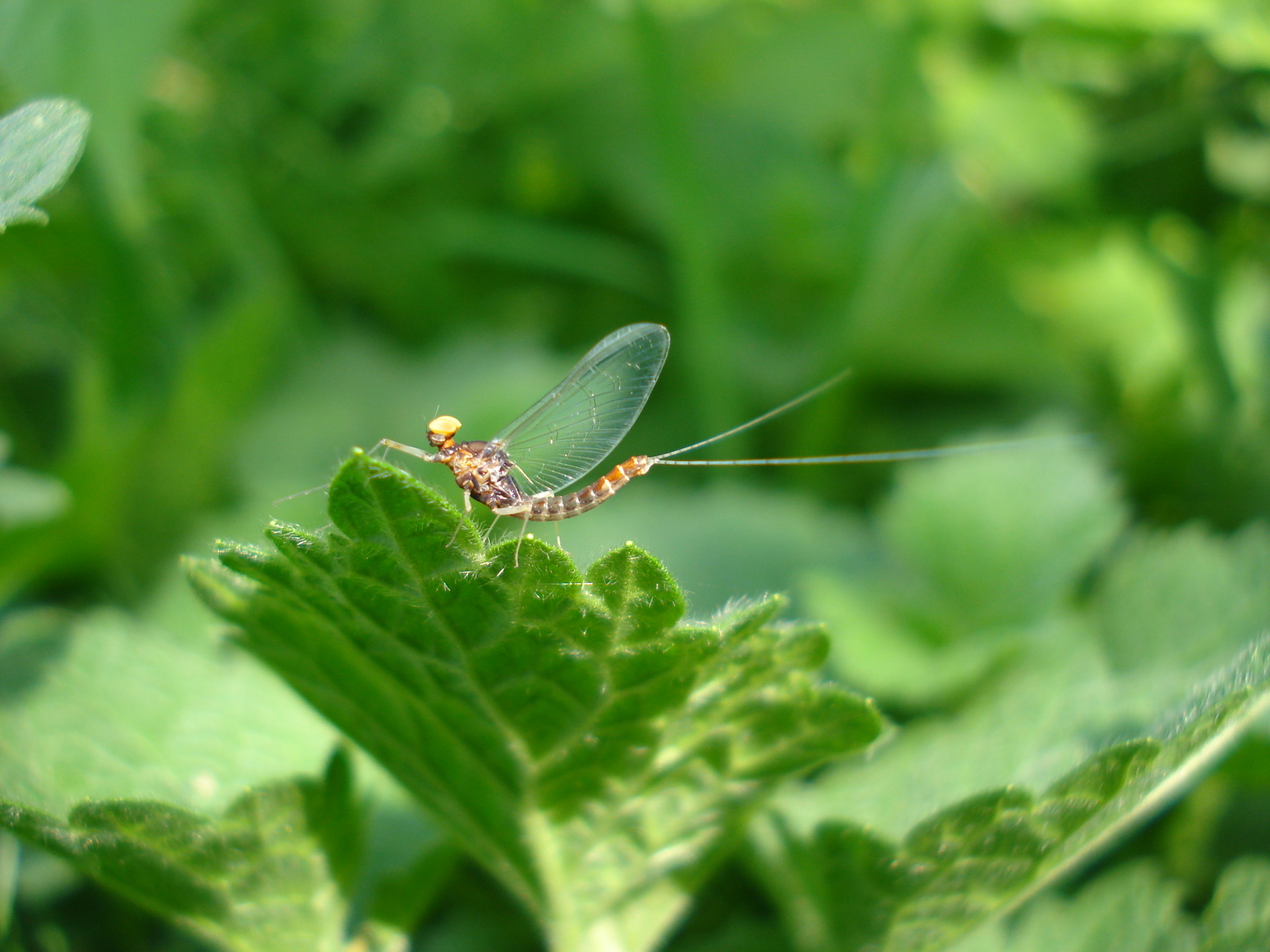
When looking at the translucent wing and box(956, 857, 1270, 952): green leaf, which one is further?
the translucent wing

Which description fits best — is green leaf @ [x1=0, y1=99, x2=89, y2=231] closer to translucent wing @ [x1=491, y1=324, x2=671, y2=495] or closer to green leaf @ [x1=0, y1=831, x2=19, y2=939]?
translucent wing @ [x1=491, y1=324, x2=671, y2=495]

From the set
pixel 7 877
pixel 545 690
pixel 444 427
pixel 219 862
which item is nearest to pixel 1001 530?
pixel 444 427

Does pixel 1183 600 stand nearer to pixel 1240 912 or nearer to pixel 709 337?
pixel 1240 912

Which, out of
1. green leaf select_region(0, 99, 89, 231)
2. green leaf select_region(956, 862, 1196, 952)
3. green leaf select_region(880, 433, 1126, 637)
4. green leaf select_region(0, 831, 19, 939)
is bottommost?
green leaf select_region(956, 862, 1196, 952)

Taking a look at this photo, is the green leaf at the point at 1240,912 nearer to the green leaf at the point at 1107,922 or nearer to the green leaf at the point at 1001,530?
the green leaf at the point at 1107,922

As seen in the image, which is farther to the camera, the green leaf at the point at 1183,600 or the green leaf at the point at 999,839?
the green leaf at the point at 1183,600

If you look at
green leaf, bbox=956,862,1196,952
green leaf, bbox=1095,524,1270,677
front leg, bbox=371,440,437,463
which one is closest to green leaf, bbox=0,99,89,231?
front leg, bbox=371,440,437,463

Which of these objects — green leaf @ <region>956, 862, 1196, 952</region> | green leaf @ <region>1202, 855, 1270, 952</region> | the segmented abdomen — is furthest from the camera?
the segmented abdomen

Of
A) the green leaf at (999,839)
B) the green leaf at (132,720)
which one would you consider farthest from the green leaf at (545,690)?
the green leaf at (132,720)
